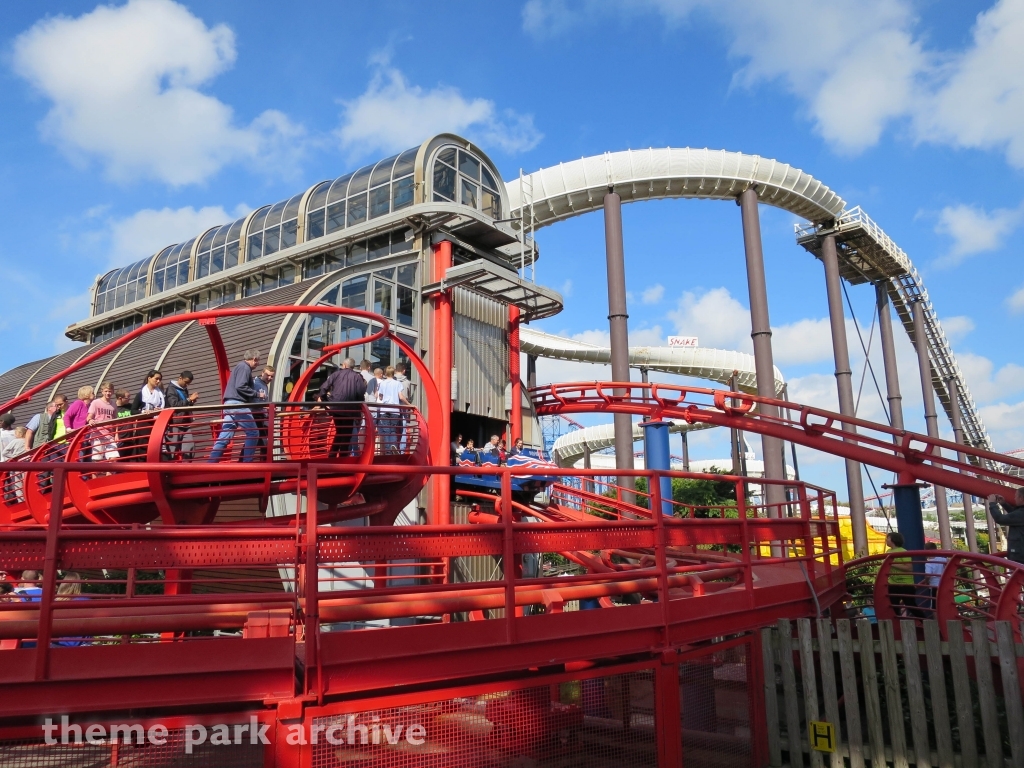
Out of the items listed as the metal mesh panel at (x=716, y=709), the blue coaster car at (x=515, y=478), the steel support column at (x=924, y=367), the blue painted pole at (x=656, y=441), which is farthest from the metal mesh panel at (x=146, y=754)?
the steel support column at (x=924, y=367)

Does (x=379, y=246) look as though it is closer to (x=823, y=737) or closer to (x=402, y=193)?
(x=402, y=193)

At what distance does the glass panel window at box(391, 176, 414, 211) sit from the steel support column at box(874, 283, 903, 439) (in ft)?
74.1

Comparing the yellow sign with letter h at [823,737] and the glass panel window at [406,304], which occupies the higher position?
the glass panel window at [406,304]

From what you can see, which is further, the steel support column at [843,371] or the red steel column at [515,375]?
the steel support column at [843,371]

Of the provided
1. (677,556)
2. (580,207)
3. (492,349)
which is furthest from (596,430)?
(677,556)

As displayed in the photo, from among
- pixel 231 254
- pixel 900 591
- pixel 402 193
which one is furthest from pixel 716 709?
pixel 231 254

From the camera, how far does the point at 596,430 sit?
42.3 m

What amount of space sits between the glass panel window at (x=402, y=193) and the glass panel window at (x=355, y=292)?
3.10 metres

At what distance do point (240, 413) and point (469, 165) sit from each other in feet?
39.4

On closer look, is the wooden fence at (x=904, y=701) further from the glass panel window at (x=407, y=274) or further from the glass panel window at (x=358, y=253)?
the glass panel window at (x=358, y=253)

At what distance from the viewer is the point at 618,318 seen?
2188 cm

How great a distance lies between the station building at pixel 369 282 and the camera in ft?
44.4

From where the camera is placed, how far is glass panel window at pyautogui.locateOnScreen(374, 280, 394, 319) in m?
15.1

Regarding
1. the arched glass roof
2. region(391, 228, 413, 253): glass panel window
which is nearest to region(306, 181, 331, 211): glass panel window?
the arched glass roof
